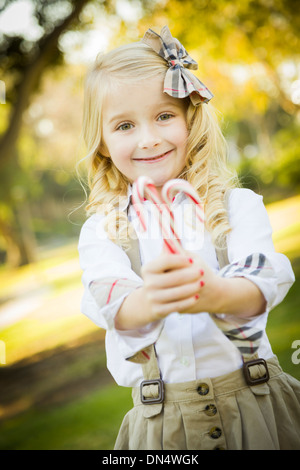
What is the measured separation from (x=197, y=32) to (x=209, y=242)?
4.72 m

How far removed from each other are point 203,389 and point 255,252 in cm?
41

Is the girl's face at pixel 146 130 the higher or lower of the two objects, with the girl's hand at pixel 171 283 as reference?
higher

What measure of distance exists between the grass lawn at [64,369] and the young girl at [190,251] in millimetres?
2600

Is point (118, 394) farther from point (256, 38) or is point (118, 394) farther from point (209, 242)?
point (256, 38)

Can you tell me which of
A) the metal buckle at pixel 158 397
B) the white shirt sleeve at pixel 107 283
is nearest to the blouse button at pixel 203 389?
the metal buckle at pixel 158 397

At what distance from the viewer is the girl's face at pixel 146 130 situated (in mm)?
1428

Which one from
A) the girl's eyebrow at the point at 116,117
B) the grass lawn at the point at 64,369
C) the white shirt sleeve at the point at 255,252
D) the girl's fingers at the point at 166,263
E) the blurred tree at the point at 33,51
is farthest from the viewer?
the blurred tree at the point at 33,51

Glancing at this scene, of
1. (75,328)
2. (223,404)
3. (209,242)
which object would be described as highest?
(75,328)

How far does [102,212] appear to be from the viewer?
61.7 inches

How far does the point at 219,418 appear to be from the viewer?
4.44 ft

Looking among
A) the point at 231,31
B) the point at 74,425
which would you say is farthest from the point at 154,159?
the point at 231,31

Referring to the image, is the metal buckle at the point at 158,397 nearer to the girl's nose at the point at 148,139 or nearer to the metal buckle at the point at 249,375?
the metal buckle at the point at 249,375

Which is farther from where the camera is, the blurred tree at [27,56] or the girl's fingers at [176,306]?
the blurred tree at [27,56]
